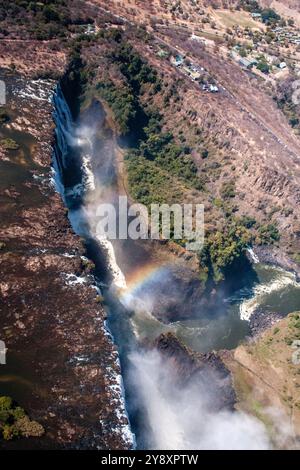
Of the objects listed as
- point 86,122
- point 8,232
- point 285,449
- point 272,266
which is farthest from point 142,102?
point 285,449

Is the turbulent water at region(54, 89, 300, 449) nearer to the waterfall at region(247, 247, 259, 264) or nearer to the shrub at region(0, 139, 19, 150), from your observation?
the waterfall at region(247, 247, 259, 264)

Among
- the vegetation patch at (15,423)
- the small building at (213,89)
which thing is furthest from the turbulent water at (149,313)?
the small building at (213,89)

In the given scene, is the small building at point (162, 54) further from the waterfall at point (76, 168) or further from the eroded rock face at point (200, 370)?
the eroded rock face at point (200, 370)

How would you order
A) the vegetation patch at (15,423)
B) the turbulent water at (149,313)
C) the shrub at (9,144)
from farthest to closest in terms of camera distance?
1. the shrub at (9,144)
2. the turbulent water at (149,313)
3. the vegetation patch at (15,423)

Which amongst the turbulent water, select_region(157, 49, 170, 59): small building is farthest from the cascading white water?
select_region(157, 49, 170, 59): small building

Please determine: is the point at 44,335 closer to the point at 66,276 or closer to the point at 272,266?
the point at 66,276

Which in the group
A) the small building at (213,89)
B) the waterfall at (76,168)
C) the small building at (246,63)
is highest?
the small building at (246,63)
